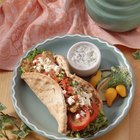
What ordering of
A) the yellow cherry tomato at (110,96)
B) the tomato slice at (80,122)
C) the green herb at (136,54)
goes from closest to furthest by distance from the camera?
the tomato slice at (80,122) → the yellow cherry tomato at (110,96) → the green herb at (136,54)

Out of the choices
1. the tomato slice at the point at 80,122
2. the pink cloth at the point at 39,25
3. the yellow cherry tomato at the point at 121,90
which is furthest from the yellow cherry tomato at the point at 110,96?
the pink cloth at the point at 39,25

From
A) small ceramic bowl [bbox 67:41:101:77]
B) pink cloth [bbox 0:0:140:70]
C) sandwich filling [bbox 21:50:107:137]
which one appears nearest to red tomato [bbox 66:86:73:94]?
sandwich filling [bbox 21:50:107:137]

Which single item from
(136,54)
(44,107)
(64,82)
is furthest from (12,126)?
(136,54)

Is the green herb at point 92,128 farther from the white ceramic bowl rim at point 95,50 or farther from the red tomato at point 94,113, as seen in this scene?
the white ceramic bowl rim at point 95,50

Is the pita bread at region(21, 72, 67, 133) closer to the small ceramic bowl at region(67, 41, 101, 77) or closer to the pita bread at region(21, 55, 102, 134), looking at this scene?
the pita bread at region(21, 55, 102, 134)

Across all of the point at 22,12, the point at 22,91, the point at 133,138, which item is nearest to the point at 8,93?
the point at 22,91

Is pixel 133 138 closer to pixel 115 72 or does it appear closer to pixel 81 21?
pixel 115 72
